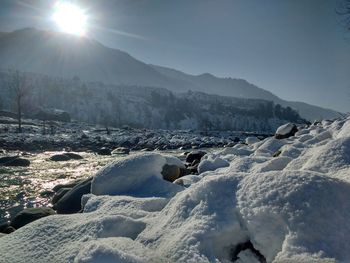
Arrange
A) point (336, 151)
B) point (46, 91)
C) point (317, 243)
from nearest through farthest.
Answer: point (317, 243), point (336, 151), point (46, 91)

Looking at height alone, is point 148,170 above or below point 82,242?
above

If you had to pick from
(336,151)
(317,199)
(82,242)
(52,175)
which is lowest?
(52,175)

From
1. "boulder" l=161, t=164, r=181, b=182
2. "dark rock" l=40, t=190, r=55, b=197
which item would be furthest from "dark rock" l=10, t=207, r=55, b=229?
"dark rock" l=40, t=190, r=55, b=197

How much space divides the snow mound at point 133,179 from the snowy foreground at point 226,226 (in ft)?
3.94

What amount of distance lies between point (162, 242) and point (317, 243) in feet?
5.02

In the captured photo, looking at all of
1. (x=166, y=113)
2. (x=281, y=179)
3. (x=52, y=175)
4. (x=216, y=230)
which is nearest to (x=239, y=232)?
(x=216, y=230)

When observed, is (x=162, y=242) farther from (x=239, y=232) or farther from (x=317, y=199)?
(x=317, y=199)

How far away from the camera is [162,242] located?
11.8 ft

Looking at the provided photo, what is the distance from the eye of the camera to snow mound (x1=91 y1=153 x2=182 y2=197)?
608cm

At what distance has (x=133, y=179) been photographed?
6.26m

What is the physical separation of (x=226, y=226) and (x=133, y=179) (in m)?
3.18

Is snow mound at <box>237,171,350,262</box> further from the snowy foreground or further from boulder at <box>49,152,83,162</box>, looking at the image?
boulder at <box>49,152,83,162</box>

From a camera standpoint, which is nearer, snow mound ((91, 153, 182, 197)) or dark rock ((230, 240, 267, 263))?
dark rock ((230, 240, 267, 263))

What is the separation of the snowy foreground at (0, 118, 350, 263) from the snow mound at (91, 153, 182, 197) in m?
1.20
